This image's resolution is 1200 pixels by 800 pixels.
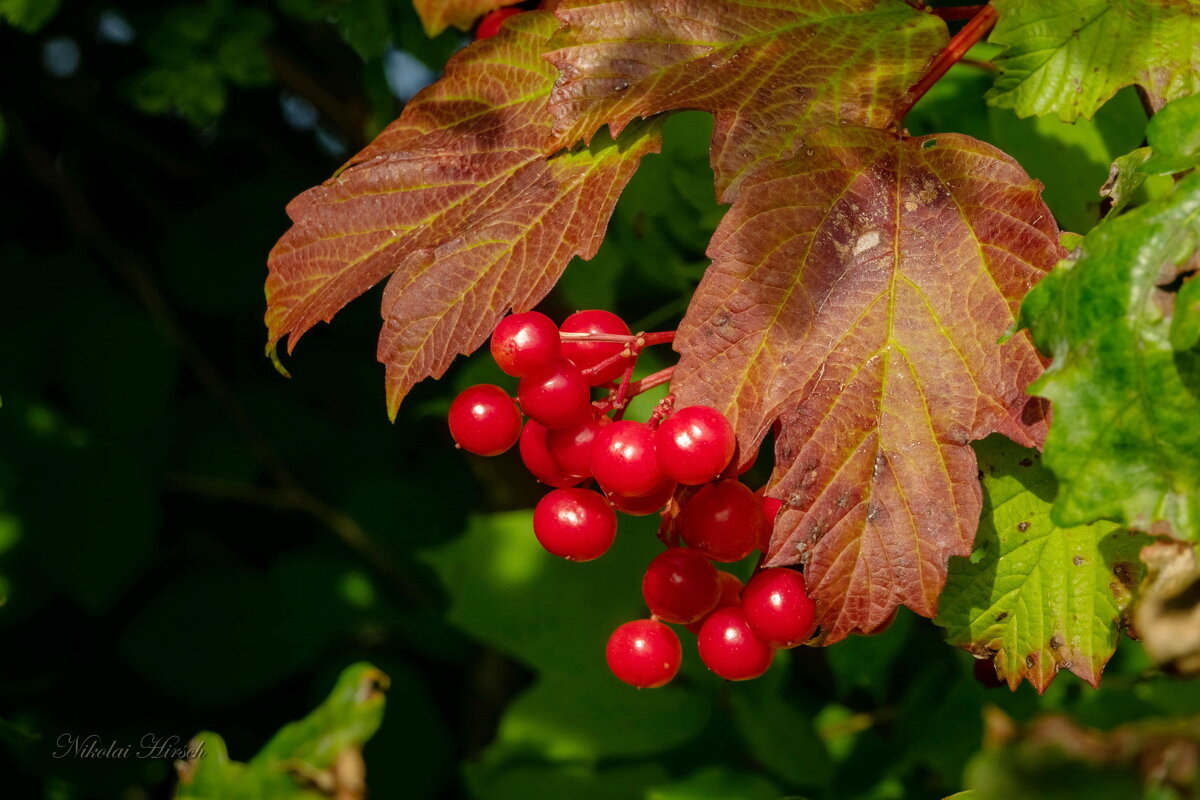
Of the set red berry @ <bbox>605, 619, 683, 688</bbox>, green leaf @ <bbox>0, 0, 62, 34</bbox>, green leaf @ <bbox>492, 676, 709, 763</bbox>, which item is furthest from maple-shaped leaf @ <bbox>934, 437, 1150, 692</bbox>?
green leaf @ <bbox>0, 0, 62, 34</bbox>

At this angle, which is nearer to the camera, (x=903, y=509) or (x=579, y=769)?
(x=903, y=509)

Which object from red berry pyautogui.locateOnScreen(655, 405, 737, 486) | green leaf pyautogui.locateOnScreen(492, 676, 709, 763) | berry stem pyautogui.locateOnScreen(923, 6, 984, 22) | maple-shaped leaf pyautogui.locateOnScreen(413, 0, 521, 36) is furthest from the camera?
green leaf pyautogui.locateOnScreen(492, 676, 709, 763)

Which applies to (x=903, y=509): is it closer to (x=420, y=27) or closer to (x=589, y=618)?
(x=589, y=618)

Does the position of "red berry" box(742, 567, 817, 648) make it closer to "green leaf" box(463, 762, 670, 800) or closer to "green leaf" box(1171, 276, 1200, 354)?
"green leaf" box(1171, 276, 1200, 354)

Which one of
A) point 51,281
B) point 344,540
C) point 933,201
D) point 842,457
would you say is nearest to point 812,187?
point 933,201

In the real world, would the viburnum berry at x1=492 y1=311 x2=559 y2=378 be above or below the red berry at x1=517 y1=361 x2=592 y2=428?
above

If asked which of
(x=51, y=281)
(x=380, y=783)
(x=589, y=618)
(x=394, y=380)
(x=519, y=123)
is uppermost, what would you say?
(x=519, y=123)

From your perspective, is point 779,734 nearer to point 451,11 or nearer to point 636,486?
point 636,486
